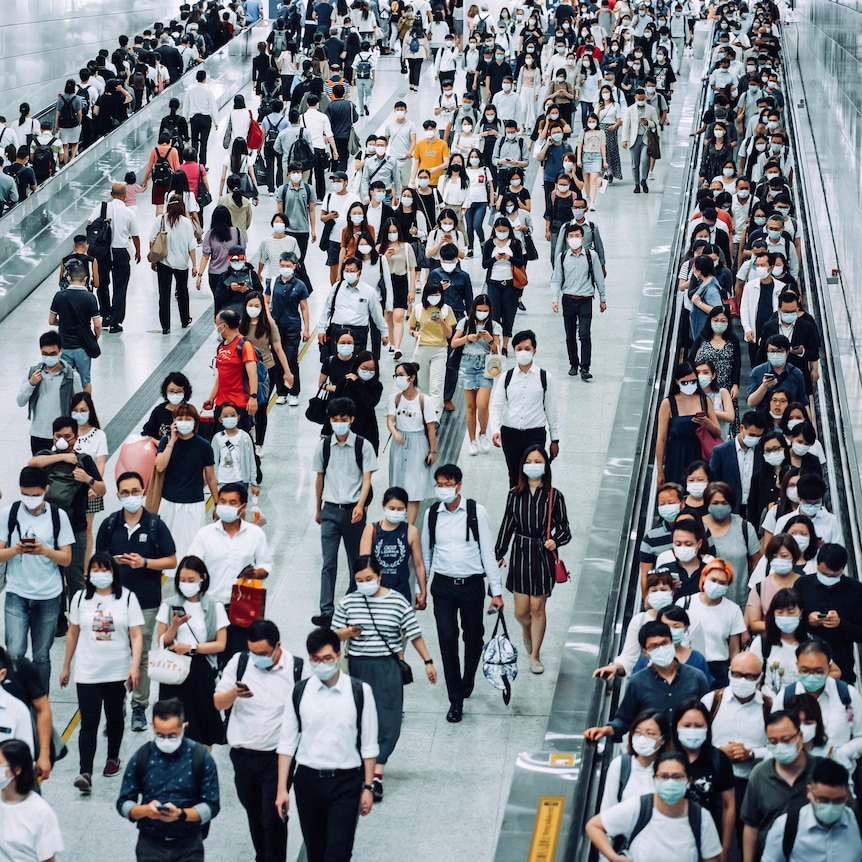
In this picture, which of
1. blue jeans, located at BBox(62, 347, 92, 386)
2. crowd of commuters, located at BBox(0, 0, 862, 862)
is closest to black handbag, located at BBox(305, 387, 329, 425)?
crowd of commuters, located at BBox(0, 0, 862, 862)

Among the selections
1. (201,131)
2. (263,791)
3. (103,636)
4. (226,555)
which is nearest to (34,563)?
(103,636)

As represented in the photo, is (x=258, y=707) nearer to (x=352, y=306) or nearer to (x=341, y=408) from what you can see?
(x=341, y=408)

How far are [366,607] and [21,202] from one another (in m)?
12.5

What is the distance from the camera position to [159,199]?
18234 mm

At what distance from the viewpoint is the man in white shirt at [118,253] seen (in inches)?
605

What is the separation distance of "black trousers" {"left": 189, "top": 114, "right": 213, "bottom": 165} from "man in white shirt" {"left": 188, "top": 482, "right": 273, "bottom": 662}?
1506 cm

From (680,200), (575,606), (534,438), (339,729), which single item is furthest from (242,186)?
(339,729)

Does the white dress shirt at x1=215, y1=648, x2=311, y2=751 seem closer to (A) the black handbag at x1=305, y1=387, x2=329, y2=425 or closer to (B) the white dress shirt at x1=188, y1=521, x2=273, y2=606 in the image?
(B) the white dress shirt at x1=188, y1=521, x2=273, y2=606

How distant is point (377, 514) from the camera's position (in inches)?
480

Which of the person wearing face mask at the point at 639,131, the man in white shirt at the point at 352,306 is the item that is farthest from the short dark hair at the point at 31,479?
the person wearing face mask at the point at 639,131

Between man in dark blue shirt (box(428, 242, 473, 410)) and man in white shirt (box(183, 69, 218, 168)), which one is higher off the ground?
man in dark blue shirt (box(428, 242, 473, 410))

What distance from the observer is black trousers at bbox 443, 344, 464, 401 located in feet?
41.8

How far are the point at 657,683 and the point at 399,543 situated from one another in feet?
6.99

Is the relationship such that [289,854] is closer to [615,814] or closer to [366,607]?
[366,607]
